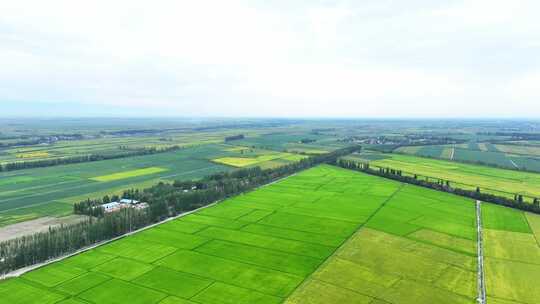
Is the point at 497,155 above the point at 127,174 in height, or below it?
below

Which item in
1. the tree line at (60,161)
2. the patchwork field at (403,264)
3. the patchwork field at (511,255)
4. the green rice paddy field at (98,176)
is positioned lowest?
the patchwork field at (511,255)

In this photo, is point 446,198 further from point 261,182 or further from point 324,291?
point 324,291

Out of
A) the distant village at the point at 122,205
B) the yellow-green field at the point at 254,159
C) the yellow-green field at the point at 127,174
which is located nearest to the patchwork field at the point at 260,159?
the yellow-green field at the point at 254,159

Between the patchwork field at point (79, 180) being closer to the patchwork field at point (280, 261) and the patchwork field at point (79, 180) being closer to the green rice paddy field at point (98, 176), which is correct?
the green rice paddy field at point (98, 176)

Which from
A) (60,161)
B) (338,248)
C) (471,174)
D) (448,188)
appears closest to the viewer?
(338,248)

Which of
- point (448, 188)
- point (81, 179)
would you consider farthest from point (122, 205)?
point (448, 188)

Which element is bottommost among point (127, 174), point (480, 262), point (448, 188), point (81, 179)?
point (480, 262)

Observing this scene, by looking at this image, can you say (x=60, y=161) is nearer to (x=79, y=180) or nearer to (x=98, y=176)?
(x=98, y=176)
